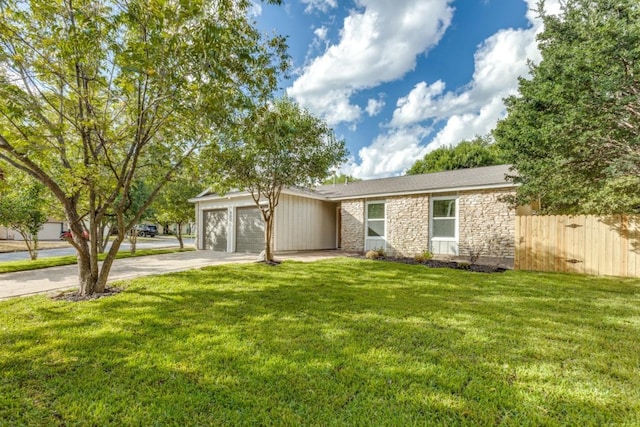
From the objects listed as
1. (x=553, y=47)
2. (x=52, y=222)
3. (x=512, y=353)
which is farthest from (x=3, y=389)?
(x=52, y=222)

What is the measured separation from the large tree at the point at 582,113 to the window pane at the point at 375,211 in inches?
203

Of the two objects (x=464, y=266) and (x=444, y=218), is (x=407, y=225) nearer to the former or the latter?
(x=444, y=218)

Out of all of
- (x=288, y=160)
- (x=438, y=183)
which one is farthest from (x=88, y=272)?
(x=438, y=183)

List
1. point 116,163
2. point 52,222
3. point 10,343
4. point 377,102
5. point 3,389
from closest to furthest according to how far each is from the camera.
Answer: point 3,389 < point 10,343 < point 116,163 < point 377,102 < point 52,222

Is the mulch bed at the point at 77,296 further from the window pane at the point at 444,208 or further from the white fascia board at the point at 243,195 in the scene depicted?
the window pane at the point at 444,208

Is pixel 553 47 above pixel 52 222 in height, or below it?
above

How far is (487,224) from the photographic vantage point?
1002 cm

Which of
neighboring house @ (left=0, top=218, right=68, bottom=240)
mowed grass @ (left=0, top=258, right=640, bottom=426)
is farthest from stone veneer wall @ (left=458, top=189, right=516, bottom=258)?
neighboring house @ (left=0, top=218, right=68, bottom=240)

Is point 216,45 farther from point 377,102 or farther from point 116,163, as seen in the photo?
point 377,102

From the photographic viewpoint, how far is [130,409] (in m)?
2.18

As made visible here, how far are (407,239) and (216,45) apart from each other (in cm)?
990

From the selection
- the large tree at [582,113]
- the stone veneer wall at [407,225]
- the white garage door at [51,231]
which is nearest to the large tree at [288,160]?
the stone veneer wall at [407,225]

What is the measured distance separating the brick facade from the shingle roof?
36 centimetres

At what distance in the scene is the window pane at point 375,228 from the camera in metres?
12.7
